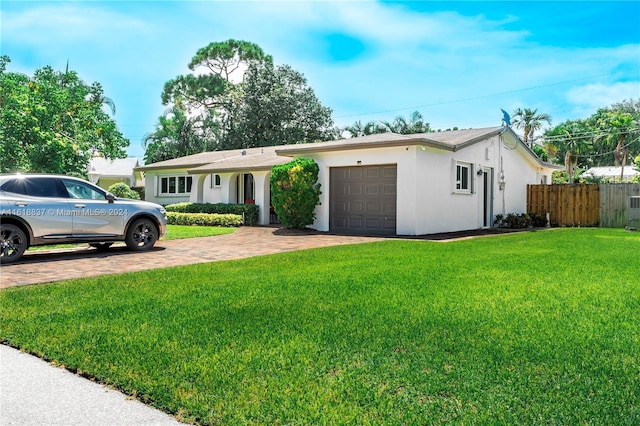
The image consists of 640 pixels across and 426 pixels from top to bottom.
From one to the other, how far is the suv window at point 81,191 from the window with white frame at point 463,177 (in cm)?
1214

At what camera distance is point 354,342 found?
4211mm

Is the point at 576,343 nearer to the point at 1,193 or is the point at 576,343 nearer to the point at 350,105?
the point at 1,193

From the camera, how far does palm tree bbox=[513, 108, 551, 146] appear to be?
4541 cm

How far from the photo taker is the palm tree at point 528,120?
45406mm

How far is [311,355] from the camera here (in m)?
3.90

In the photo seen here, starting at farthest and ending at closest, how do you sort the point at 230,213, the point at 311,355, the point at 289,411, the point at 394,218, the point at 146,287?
1. the point at 230,213
2. the point at 394,218
3. the point at 146,287
4. the point at 311,355
5. the point at 289,411

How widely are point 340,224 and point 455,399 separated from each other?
14171 mm

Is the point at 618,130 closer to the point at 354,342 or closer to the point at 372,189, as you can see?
the point at 372,189

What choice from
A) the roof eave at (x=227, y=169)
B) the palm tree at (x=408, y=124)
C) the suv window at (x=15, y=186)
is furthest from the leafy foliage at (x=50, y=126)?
the palm tree at (x=408, y=124)

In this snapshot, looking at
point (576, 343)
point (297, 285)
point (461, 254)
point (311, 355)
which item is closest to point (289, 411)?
point (311, 355)

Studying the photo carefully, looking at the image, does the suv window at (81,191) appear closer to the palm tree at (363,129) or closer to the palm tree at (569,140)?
the palm tree at (363,129)

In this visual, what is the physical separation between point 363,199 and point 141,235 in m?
7.90

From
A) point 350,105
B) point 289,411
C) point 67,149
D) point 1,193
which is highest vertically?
point 350,105

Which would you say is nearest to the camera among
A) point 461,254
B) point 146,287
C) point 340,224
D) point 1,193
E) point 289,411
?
point 289,411
